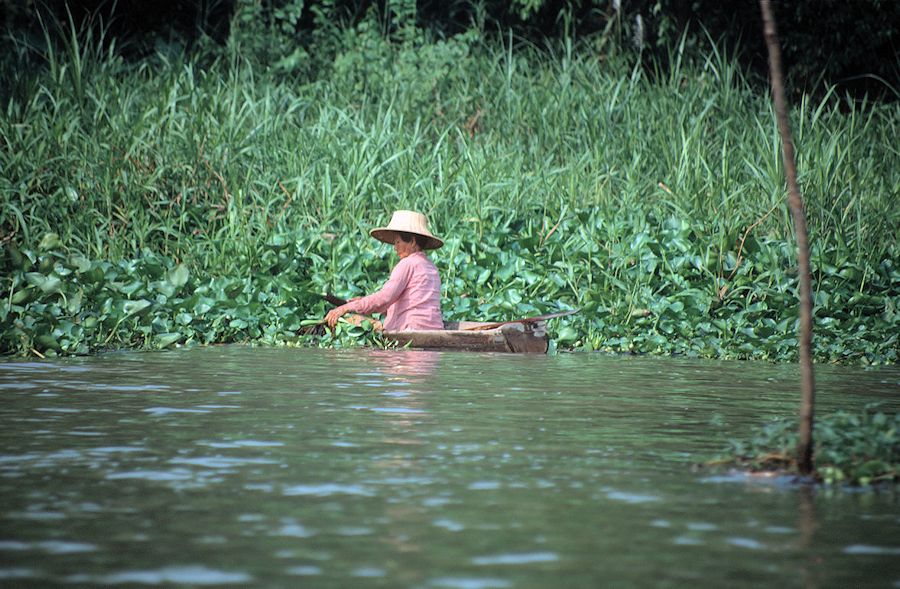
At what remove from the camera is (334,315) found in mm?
10094

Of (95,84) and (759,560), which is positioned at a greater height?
(95,84)

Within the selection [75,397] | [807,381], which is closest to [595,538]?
[807,381]

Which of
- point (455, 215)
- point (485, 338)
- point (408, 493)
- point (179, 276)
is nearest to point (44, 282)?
point (179, 276)

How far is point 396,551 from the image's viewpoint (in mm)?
3578

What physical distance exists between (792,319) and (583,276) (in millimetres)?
1845

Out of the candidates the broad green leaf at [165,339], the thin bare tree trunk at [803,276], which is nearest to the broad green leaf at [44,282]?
the broad green leaf at [165,339]

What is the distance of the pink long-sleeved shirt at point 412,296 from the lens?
10.1 m

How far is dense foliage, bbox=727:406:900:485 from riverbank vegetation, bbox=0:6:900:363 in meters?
4.78

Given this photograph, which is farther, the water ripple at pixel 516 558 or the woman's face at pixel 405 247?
the woman's face at pixel 405 247

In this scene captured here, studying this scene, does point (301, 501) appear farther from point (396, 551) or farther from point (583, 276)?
point (583, 276)

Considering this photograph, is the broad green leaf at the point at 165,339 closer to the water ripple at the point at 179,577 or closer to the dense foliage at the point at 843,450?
the dense foliage at the point at 843,450

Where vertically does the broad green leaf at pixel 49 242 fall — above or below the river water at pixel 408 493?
above

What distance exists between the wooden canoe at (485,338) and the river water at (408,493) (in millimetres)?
2062

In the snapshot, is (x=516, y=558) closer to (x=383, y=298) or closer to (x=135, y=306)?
(x=383, y=298)
